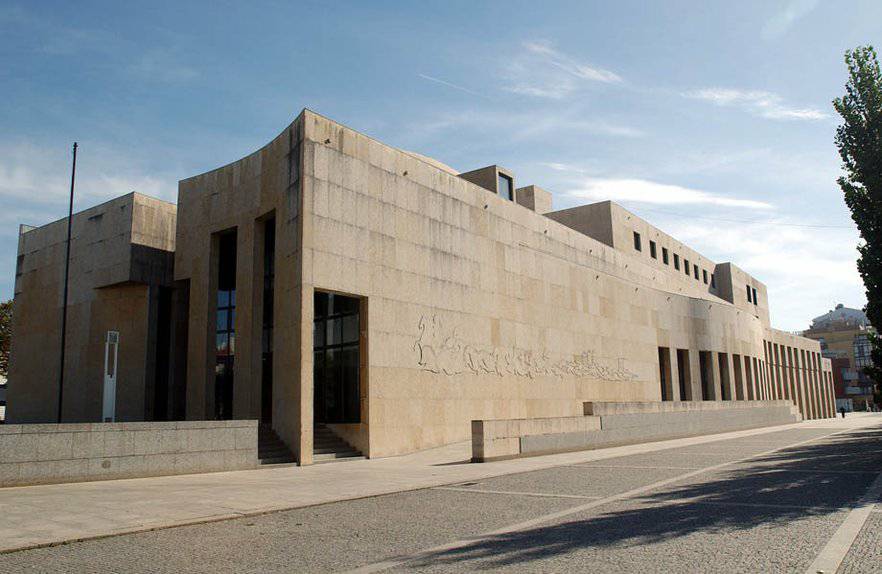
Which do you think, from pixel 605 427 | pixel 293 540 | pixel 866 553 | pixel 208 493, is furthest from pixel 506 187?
pixel 866 553

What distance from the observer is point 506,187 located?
1423 inches

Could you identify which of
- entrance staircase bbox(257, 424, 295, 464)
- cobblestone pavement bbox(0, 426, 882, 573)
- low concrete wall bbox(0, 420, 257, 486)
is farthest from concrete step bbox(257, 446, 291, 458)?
cobblestone pavement bbox(0, 426, 882, 573)

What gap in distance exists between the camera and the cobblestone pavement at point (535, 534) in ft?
22.6

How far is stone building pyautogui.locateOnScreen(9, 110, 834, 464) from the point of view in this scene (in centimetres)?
2244

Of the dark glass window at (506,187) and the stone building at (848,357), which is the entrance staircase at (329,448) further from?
the stone building at (848,357)

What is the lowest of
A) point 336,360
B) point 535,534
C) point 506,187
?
point 535,534

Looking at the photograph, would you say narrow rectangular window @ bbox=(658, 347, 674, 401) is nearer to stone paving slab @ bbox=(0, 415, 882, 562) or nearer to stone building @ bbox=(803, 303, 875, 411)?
stone paving slab @ bbox=(0, 415, 882, 562)

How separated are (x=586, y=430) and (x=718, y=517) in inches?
620

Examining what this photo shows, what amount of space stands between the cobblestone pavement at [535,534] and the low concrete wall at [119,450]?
23.3 feet

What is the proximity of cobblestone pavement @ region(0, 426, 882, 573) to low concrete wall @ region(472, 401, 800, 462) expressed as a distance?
646 centimetres

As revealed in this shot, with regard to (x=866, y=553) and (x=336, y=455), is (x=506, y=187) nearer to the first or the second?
(x=336, y=455)

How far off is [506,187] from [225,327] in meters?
16.4

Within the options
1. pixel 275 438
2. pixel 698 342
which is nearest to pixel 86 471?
pixel 275 438

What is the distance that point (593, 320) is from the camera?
1463 inches
